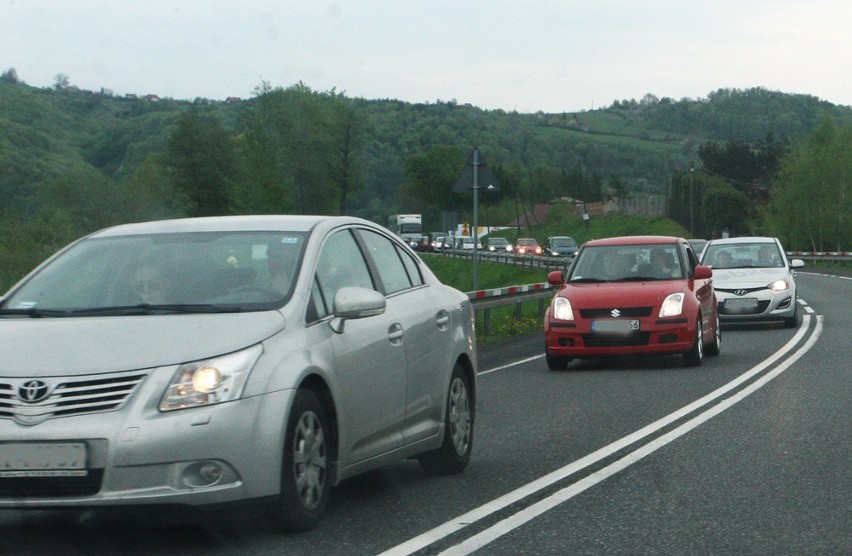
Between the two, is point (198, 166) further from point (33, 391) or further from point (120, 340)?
point (33, 391)

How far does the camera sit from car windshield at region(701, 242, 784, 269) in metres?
23.5

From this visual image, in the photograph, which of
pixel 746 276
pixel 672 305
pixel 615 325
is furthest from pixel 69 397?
pixel 746 276

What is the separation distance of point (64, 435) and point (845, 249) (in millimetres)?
99342

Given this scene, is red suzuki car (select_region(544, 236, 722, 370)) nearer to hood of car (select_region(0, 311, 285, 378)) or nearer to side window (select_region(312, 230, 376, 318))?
side window (select_region(312, 230, 376, 318))

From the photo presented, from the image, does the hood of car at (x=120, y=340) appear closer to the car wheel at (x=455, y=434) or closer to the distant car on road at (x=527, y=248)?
the car wheel at (x=455, y=434)

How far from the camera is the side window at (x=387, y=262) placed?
775 centimetres

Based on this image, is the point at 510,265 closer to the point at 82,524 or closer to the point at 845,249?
the point at 845,249

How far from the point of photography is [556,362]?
1616cm

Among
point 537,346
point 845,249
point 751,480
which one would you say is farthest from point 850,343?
point 845,249

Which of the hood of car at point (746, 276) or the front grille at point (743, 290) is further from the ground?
the hood of car at point (746, 276)

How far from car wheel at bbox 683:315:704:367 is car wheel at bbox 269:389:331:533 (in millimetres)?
10080

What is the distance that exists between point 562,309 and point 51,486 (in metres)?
10.9

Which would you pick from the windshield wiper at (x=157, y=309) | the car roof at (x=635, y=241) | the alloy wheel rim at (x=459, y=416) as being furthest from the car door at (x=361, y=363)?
the car roof at (x=635, y=241)

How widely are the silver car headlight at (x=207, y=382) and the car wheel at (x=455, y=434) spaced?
2.45 metres
